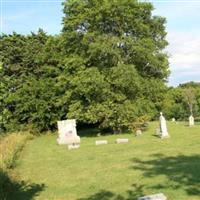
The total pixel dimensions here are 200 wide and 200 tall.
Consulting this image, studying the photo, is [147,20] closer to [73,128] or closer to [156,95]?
[156,95]

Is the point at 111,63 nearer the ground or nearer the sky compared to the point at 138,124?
nearer the sky

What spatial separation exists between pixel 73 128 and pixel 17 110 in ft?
38.8

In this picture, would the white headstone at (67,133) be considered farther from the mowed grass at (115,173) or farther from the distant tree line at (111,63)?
the mowed grass at (115,173)

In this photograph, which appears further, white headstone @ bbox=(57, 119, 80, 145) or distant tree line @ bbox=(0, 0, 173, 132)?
distant tree line @ bbox=(0, 0, 173, 132)

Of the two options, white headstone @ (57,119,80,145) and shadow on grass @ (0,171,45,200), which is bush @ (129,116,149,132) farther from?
shadow on grass @ (0,171,45,200)

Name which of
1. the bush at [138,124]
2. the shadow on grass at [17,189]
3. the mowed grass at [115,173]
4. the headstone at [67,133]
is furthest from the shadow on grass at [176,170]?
the bush at [138,124]

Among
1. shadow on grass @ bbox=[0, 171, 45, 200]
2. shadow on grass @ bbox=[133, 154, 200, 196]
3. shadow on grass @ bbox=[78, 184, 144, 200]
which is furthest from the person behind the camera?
shadow on grass @ bbox=[0, 171, 45, 200]

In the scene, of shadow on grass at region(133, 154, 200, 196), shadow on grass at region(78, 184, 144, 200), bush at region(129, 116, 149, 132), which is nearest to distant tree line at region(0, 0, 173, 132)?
bush at region(129, 116, 149, 132)

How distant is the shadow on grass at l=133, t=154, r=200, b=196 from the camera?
38.5ft

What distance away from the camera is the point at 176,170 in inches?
553

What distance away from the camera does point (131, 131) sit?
33062 millimetres

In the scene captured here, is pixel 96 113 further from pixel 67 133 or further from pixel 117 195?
pixel 117 195

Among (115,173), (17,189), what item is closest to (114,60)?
(115,173)

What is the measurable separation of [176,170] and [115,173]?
1987 millimetres
